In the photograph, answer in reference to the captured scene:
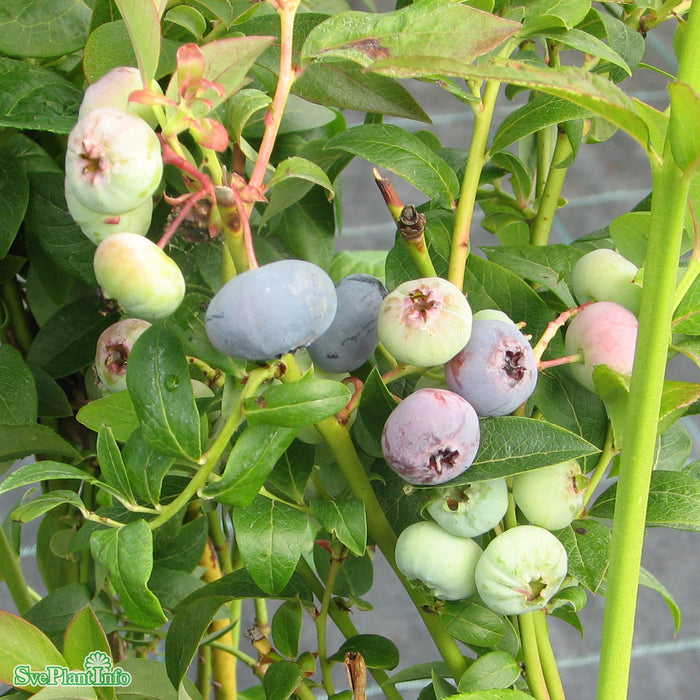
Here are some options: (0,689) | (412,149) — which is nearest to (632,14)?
(412,149)

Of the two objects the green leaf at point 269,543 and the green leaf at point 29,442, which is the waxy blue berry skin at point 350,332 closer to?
the green leaf at point 269,543

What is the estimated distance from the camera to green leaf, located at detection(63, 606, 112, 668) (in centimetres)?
35

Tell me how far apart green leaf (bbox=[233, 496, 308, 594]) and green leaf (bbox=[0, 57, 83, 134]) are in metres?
0.16

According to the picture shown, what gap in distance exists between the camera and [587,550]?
349 mm

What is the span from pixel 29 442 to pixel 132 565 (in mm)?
170

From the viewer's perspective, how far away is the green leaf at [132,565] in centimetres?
28

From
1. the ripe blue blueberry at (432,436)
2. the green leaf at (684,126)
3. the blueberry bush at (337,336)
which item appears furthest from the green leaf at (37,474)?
the green leaf at (684,126)

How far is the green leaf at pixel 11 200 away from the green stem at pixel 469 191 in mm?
190

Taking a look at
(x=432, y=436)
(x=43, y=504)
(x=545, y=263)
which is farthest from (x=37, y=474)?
(x=545, y=263)

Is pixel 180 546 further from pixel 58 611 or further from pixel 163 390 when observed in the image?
pixel 163 390

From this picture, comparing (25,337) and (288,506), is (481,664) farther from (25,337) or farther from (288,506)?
(25,337)

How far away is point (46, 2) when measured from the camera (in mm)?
384

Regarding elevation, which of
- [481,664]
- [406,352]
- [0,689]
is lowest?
[0,689]

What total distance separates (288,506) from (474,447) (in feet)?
0.26
